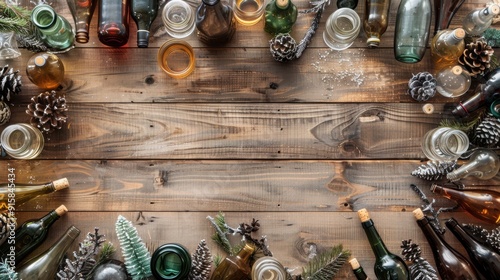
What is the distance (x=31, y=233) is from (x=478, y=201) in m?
1.26

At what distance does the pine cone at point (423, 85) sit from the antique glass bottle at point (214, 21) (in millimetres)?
542

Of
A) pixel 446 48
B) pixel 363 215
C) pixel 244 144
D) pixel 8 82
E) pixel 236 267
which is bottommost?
pixel 236 267

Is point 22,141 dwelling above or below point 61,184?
above

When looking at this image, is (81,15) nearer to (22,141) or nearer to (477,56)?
(22,141)

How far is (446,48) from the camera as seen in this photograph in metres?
1.36

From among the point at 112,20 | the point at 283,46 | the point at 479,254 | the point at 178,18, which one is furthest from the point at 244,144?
the point at 479,254

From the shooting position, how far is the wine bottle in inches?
53.2

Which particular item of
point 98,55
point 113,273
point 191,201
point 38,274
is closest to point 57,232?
point 38,274

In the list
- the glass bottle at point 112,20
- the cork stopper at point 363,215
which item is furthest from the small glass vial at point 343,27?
the glass bottle at point 112,20

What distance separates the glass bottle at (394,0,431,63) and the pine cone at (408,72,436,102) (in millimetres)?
57

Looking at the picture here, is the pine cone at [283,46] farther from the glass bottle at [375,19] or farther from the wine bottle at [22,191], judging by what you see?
the wine bottle at [22,191]

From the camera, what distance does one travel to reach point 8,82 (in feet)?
4.44

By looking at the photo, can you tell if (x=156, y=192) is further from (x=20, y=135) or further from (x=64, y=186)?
Result: (x=20, y=135)

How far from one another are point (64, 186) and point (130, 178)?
183 millimetres
